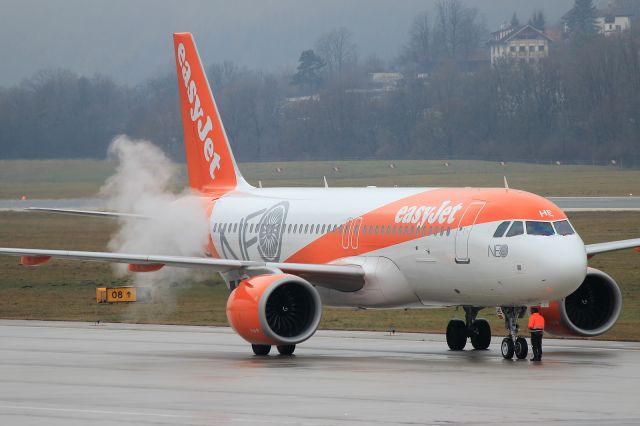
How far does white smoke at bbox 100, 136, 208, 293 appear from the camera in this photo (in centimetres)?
4097

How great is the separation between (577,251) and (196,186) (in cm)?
1495

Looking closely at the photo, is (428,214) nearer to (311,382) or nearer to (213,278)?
(311,382)

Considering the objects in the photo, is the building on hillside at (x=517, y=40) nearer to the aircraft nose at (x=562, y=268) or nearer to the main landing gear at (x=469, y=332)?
the main landing gear at (x=469, y=332)

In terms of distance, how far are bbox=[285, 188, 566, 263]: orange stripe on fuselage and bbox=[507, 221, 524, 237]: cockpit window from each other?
0.18m

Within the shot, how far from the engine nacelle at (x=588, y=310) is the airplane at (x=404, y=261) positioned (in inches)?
0.9

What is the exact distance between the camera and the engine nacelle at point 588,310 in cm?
3372

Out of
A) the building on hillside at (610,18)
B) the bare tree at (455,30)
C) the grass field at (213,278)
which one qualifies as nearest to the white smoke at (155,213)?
the grass field at (213,278)

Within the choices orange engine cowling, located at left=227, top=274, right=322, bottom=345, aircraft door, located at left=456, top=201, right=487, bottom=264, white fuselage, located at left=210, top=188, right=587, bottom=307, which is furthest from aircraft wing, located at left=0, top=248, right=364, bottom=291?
aircraft door, located at left=456, top=201, right=487, bottom=264

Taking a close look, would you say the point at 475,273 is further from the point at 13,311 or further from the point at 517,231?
the point at 13,311

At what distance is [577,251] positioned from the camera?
1198 inches

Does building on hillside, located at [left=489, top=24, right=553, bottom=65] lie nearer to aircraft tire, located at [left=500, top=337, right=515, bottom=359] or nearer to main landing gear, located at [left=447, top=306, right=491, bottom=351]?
main landing gear, located at [left=447, top=306, right=491, bottom=351]

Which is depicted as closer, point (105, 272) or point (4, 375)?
point (4, 375)

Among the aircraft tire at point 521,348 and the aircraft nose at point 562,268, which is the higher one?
the aircraft nose at point 562,268

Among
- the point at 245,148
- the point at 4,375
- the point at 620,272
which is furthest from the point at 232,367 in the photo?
the point at 245,148
